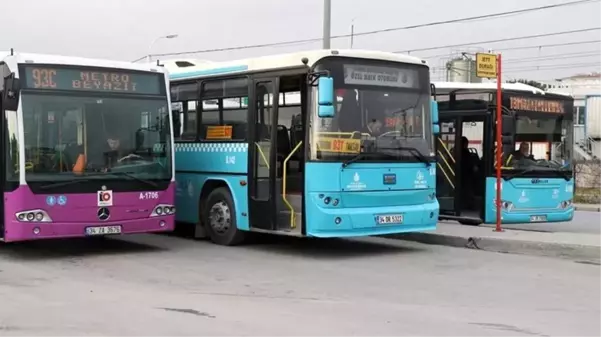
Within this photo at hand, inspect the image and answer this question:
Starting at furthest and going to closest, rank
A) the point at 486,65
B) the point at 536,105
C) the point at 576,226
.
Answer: the point at 576,226
the point at 536,105
the point at 486,65

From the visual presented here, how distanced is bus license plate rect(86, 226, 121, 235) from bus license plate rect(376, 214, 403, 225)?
12.6 feet

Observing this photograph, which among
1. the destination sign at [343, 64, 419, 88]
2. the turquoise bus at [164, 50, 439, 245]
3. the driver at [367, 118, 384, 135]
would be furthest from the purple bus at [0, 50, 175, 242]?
the driver at [367, 118, 384, 135]

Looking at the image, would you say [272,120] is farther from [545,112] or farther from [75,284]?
[545,112]

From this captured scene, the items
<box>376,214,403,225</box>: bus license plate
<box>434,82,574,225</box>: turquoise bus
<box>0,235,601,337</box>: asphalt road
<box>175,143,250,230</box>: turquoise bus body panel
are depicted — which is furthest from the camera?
<box>434,82,574,225</box>: turquoise bus

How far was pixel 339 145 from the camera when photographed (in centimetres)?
1130

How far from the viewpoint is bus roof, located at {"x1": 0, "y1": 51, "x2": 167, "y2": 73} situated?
1112cm

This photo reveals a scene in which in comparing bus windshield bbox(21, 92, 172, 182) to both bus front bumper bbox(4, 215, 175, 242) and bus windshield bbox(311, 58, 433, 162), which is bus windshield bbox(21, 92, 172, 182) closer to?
bus front bumper bbox(4, 215, 175, 242)

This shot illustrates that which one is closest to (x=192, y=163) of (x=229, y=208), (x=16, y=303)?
(x=229, y=208)

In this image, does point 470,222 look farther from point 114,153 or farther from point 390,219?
point 114,153

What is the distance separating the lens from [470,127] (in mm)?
15188

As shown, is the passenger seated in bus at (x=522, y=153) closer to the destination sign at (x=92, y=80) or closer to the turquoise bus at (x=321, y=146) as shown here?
the turquoise bus at (x=321, y=146)

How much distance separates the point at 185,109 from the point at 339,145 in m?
3.87

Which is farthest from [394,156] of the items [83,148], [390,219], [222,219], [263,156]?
[83,148]

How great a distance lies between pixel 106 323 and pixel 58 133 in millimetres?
4661
